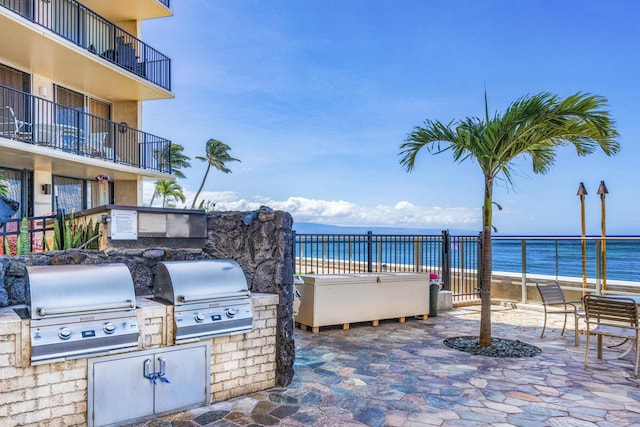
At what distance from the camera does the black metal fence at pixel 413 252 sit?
323 inches

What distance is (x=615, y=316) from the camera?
458cm

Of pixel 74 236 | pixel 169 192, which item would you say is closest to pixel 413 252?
pixel 74 236

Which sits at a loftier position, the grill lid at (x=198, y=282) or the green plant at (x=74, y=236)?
the green plant at (x=74, y=236)

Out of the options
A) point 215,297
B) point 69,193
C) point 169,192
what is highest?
point 169,192

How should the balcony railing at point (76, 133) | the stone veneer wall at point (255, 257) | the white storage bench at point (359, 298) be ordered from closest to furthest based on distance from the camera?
1. the stone veneer wall at point (255, 257)
2. the white storage bench at point (359, 298)
3. the balcony railing at point (76, 133)

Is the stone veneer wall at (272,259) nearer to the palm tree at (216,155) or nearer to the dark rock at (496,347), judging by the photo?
the dark rock at (496,347)

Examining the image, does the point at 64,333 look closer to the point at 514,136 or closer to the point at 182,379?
the point at 182,379

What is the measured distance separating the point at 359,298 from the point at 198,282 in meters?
3.65

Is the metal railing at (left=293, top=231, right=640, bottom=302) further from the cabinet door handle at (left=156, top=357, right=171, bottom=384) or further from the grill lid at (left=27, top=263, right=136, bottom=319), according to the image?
the grill lid at (left=27, top=263, right=136, bottom=319)

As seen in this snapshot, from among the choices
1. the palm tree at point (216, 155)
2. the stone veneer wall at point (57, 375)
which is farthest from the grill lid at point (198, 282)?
the palm tree at point (216, 155)

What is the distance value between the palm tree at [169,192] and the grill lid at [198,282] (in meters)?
20.5

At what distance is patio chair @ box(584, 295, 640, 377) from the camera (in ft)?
14.5

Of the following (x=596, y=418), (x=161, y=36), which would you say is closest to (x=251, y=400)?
(x=596, y=418)

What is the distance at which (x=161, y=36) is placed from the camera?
1379cm
